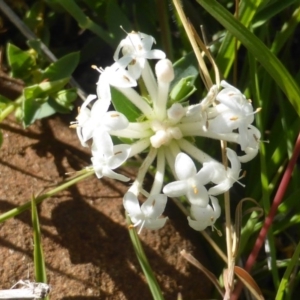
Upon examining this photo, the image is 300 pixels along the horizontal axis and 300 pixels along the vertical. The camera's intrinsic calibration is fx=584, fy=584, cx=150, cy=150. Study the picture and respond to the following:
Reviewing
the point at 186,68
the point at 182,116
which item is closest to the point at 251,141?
the point at 182,116

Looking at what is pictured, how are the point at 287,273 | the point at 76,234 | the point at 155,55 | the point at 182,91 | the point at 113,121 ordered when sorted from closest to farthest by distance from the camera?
the point at 113,121, the point at 155,55, the point at 182,91, the point at 287,273, the point at 76,234

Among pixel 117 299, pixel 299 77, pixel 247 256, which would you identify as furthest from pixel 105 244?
pixel 299 77

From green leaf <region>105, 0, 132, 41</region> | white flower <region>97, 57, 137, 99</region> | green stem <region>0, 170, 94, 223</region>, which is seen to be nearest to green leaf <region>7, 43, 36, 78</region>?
green leaf <region>105, 0, 132, 41</region>

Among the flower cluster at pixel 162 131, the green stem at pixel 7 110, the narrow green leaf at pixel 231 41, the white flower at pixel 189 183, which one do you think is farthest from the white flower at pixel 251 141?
the green stem at pixel 7 110

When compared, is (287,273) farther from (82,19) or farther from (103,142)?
(82,19)

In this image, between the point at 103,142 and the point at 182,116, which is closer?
the point at 103,142
